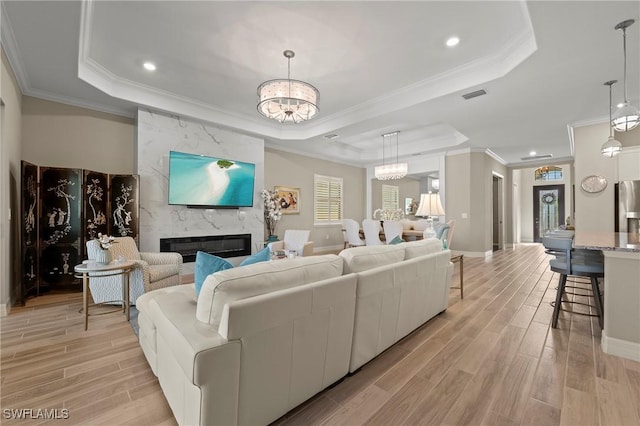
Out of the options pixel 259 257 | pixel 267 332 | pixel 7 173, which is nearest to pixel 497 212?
pixel 259 257

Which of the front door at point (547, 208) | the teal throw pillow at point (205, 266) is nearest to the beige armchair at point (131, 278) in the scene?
the teal throw pillow at point (205, 266)

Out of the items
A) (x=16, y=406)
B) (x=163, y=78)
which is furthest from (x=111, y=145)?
(x=16, y=406)

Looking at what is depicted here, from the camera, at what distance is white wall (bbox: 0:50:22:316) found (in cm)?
302

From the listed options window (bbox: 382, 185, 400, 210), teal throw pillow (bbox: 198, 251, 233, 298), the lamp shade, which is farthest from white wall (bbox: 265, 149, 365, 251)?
teal throw pillow (bbox: 198, 251, 233, 298)

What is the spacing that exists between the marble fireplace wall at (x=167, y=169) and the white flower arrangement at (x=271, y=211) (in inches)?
21.7

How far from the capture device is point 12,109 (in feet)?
10.9

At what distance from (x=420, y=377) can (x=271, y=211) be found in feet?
16.3

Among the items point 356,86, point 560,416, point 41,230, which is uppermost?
point 356,86

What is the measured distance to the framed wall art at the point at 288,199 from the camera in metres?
7.12

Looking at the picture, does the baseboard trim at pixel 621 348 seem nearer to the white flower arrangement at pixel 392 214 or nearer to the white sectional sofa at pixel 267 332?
the white sectional sofa at pixel 267 332

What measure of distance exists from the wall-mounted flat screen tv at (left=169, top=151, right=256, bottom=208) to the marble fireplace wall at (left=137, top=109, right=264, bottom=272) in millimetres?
143

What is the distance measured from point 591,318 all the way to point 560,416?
2.20m

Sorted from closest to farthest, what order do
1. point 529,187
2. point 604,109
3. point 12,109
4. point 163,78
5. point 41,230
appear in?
1. point 12,109
2. point 41,230
3. point 163,78
4. point 604,109
5. point 529,187

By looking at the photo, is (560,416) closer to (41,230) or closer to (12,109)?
(41,230)
